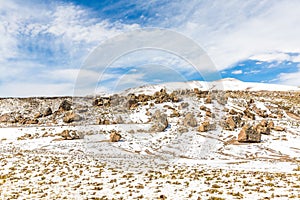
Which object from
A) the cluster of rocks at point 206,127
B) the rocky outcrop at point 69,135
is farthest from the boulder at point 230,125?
the rocky outcrop at point 69,135

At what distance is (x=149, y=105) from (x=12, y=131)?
23.7m

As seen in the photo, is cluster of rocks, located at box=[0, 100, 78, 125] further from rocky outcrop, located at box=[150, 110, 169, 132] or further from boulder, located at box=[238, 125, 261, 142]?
boulder, located at box=[238, 125, 261, 142]

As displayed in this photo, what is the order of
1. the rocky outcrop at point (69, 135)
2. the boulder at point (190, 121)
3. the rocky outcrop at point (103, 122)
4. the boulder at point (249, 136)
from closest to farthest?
the boulder at point (249, 136), the rocky outcrop at point (69, 135), the boulder at point (190, 121), the rocky outcrop at point (103, 122)

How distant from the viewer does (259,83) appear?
137500 millimetres

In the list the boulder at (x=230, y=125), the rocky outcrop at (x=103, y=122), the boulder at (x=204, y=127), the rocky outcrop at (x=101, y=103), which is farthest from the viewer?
the rocky outcrop at (x=101, y=103)

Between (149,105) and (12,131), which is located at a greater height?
(149,105)

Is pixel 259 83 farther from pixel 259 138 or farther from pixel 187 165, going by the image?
pixel 187 165

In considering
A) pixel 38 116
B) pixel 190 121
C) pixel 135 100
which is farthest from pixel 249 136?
pixel 38 116

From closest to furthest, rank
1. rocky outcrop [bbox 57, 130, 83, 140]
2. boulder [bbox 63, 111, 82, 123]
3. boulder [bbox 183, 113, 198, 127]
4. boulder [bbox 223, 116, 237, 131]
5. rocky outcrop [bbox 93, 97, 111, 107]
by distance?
rocky outcrop [bbox 57, 130, 83, 140]
boulder [bbox 223, 116, 237, 131]
boulder [bbox 183, 113, 198, 127]
boulder [bbox 63, 111, 82, 123]
rocky outcrop [bbox 93, 97, 111, 107]

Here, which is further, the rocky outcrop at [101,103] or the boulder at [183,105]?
the rocky outcrop at [101,103]

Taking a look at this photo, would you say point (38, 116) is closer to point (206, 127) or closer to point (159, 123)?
point (159, 123)

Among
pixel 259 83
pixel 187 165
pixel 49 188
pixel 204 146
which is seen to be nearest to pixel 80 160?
pixel 49 188

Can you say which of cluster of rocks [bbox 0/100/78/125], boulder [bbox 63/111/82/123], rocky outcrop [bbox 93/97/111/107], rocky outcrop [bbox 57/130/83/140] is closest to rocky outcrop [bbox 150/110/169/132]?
rocky outcrop [bbox 57/130/83/140]

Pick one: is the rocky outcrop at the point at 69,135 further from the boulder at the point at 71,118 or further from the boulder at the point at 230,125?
the boulder at the point at 230,125
